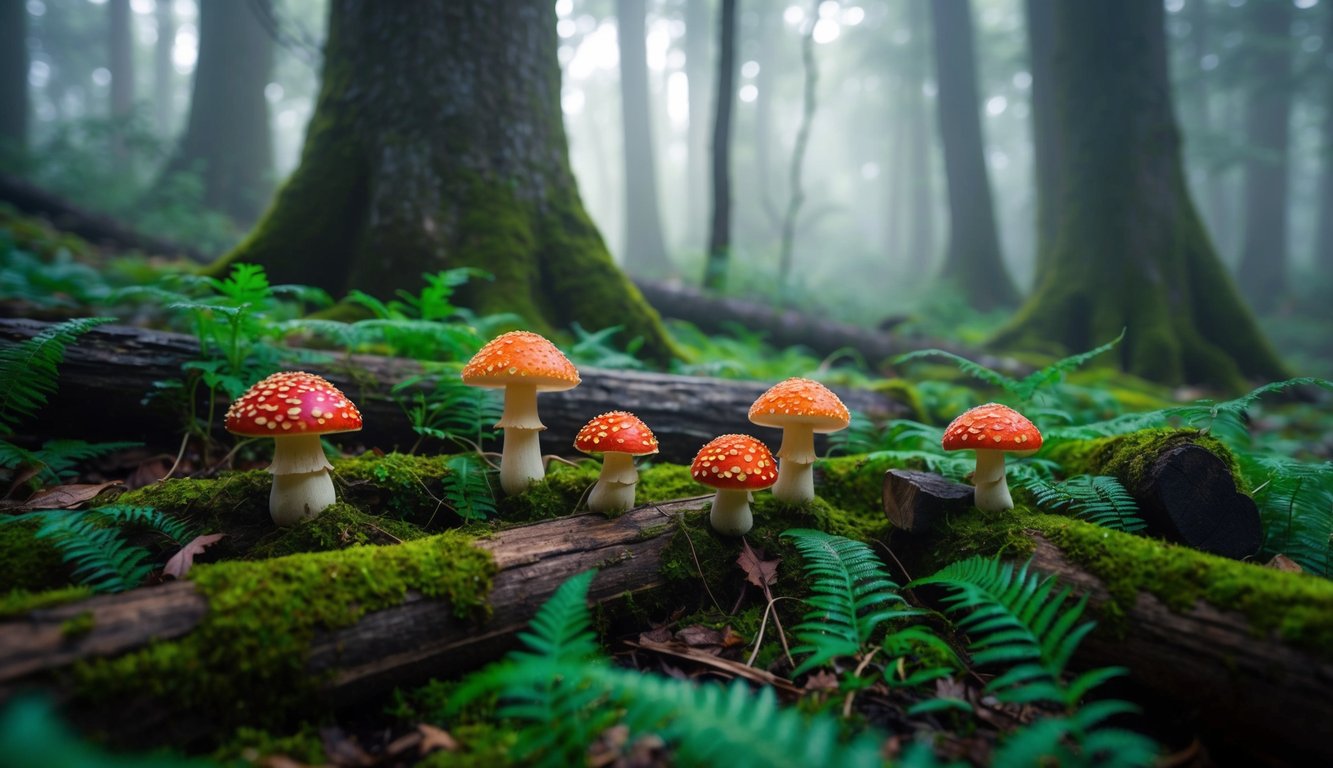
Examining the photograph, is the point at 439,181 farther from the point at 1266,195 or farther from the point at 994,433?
the point at 1266,195

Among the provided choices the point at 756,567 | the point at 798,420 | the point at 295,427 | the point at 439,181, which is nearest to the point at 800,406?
the point at 798,420

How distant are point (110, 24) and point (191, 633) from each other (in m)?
40.0

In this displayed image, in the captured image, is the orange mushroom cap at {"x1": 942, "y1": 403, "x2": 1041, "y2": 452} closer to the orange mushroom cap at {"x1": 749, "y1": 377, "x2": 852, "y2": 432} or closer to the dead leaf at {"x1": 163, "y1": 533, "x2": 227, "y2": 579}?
the orange mushroom cap at {"x1": 749, "y1": 377, "x2": 852, "y2": 432}

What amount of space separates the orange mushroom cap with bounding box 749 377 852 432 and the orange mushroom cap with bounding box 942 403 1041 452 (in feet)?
1.74

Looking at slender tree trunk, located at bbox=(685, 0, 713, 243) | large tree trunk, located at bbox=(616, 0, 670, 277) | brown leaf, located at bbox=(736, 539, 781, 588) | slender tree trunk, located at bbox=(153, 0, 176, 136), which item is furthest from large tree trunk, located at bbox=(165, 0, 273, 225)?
slender tree trunk, located at bbox=(153, 0, 176, 136)

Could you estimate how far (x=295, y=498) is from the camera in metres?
2.74

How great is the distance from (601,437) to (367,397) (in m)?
1.83

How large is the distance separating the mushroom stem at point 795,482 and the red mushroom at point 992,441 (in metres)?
0.72

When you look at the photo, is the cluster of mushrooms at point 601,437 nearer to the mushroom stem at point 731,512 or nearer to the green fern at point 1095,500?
the mushroom stem at point 731,512

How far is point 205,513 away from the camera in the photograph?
9.16 feet

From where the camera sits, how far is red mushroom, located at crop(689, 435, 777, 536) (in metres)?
2.69

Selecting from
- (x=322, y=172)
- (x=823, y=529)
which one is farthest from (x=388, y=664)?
(x=322, y=172)


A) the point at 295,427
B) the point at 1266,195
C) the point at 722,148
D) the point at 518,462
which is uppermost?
the point at 1266,195

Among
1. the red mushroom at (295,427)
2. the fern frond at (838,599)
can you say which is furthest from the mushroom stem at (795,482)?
the red mushroom at (295,427)
